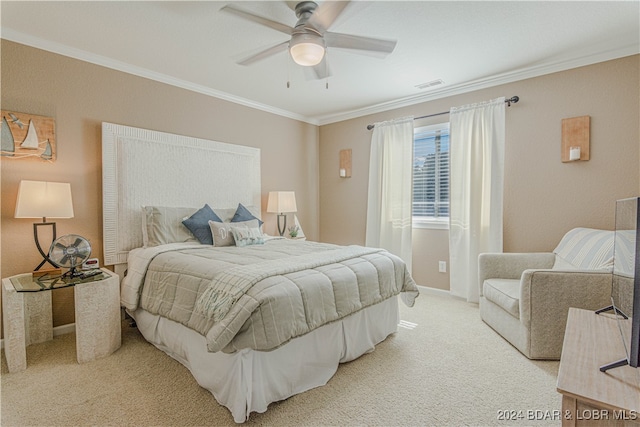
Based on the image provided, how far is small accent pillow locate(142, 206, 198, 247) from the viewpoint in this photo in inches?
121

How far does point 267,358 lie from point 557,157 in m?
3.32

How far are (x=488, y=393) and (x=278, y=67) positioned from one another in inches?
128

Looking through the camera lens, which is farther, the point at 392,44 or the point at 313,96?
the point at 313,96

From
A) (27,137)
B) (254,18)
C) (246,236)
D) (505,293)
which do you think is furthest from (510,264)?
(27,137)

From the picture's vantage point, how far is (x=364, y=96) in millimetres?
4164

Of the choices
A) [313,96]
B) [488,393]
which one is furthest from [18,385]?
[313,96]

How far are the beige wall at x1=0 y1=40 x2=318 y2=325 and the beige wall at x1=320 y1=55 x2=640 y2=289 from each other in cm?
299

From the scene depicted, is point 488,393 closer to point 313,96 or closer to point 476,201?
point 476,201

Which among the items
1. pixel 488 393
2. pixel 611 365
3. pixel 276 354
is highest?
pixel 611 365

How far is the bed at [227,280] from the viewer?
1.72 meters

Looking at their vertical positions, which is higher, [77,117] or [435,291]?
[77,117]

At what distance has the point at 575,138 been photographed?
303cm

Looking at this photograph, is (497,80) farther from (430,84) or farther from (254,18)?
(254,18)

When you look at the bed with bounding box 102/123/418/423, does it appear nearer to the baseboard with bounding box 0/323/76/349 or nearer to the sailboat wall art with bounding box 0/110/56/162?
the sailboat wall art with bounding box 0/110/56/162
